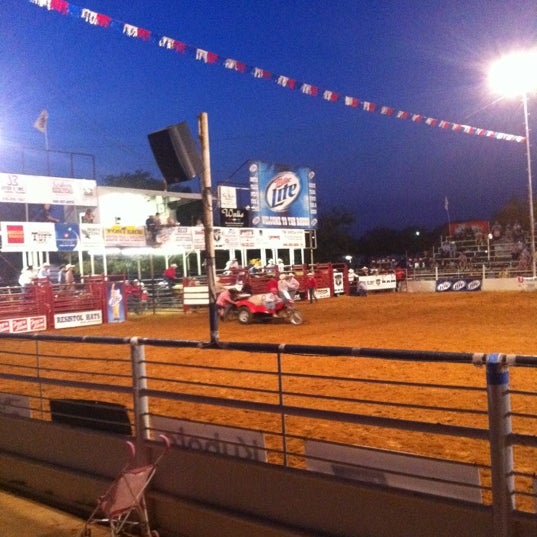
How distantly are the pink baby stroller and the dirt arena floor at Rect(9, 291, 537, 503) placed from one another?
226 centimetres

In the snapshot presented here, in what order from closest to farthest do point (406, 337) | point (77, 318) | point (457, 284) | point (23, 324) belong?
1. point (406, 337)
2. point (23, 324)
3. point (77, 318)
4. point (457, 284)

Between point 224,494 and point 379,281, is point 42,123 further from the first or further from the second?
point 224,494

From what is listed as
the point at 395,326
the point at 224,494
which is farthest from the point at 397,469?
the point at 395,326

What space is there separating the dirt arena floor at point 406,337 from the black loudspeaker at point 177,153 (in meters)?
2.97

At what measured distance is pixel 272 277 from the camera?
27766 millimetres

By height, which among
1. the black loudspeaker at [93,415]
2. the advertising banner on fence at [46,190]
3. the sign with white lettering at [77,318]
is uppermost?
the advertising banner on fence at [46,190]

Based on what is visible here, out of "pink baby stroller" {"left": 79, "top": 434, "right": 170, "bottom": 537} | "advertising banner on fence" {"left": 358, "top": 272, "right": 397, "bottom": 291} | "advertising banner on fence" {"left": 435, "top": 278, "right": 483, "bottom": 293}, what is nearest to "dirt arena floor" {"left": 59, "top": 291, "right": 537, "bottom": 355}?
"advertising banner on fence" {"left": 435, "top": 278, "right": 483, "bottom": 293}

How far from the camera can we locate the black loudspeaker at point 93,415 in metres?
5.25

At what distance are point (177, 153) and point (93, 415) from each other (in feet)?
7.74

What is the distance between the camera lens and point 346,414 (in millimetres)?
3709

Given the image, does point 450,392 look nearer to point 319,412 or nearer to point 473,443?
point 473,443

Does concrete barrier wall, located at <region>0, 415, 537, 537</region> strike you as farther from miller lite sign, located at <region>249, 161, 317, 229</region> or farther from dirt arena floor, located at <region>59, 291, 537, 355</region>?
miller lite sign, located at <region>249, 161, 317, 229</region>

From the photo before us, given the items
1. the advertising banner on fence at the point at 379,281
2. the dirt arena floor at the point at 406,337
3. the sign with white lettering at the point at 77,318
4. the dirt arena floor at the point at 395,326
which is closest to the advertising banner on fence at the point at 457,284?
the advertising banner on fence at the point at 379,281

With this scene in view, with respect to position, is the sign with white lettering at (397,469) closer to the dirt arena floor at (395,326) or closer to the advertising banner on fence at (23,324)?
the dirt arena floor at (395,326)
